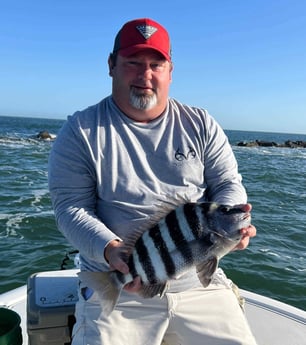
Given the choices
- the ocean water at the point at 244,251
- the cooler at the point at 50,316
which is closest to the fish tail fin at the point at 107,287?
the cooler at the point at 50,316

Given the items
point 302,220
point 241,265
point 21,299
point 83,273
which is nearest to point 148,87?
point 83,273

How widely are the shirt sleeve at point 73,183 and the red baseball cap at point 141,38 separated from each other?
25.5 inches

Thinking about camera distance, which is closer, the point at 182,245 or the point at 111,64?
the point at 182,245

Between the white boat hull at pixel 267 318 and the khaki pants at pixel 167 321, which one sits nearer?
the khaki pants at pixel 167 321

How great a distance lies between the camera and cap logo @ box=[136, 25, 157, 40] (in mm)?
2982

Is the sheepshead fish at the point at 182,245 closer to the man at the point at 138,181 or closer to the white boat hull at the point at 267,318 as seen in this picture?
the man at the point at 138,181

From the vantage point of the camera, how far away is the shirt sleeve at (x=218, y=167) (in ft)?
10.2

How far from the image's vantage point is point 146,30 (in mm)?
3008

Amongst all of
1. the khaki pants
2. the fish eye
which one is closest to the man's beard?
the fish eye

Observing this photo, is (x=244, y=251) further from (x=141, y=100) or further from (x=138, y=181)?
(x=141, y=100)

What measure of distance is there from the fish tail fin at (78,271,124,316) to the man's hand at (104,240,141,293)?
52 millimetres

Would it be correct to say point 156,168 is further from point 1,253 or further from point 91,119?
point 1,253

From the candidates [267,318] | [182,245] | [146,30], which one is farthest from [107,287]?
[267,318]

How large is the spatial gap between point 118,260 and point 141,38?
5.07 ft
